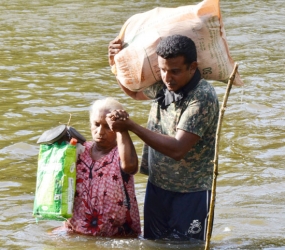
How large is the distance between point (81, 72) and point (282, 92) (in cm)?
302

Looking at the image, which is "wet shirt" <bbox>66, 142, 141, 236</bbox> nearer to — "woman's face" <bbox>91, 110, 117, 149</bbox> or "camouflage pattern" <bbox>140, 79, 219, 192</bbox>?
"woman's face" <bbox>91, 110, 117, 149</bbox>

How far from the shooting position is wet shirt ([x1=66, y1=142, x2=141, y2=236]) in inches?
193

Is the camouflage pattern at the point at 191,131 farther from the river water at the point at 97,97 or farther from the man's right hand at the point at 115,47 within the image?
the river water at the point at 97,97

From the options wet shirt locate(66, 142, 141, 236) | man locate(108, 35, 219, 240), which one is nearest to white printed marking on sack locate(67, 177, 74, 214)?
wet shirt locate(66, 142, 141, 236)

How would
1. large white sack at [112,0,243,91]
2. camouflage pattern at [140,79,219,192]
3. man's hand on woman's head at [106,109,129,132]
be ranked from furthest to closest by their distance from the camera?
1. large white sack at [112,0,243,91]
2. camouflage pattern at [140,79,219,192]
3. man's hand on woman's head at [106,109,129,132]

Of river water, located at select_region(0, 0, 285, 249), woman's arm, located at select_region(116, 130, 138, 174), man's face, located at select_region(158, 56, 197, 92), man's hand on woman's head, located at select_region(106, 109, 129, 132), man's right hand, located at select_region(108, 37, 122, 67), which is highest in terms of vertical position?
man's right hand, located at select_region(108, 37, 122, 67)

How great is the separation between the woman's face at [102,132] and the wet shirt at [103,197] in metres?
0.07

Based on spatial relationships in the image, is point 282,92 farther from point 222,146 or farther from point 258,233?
point 258,233

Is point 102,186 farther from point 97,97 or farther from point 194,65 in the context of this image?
point 97,97

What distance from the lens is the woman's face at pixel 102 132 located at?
4820mm

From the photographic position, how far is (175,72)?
4430 millimetres

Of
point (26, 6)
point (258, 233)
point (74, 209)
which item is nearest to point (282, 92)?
point (258, 233)

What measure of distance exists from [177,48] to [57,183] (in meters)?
1.19

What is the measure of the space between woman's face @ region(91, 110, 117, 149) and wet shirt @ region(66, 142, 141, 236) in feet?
0.21
